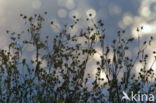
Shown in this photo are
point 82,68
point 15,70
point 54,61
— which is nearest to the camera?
point 82,68

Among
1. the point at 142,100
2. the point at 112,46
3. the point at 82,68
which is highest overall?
the point at 112,46

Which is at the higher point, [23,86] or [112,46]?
[112,46]

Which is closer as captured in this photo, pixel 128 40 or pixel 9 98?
pixel 128 40

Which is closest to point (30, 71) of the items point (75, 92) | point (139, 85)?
point (75, 92)

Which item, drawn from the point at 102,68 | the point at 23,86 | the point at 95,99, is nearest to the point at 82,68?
the point at 102,68

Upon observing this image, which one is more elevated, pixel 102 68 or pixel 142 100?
pixel 102 68

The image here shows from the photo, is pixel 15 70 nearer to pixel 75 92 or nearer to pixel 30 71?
pixel 30 71

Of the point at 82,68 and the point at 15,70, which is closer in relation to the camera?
the point at 82,68

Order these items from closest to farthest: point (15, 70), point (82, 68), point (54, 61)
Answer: point (82, 68) → point (54, 61) → point (15, 70)

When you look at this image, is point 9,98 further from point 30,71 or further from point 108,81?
point 108,81
